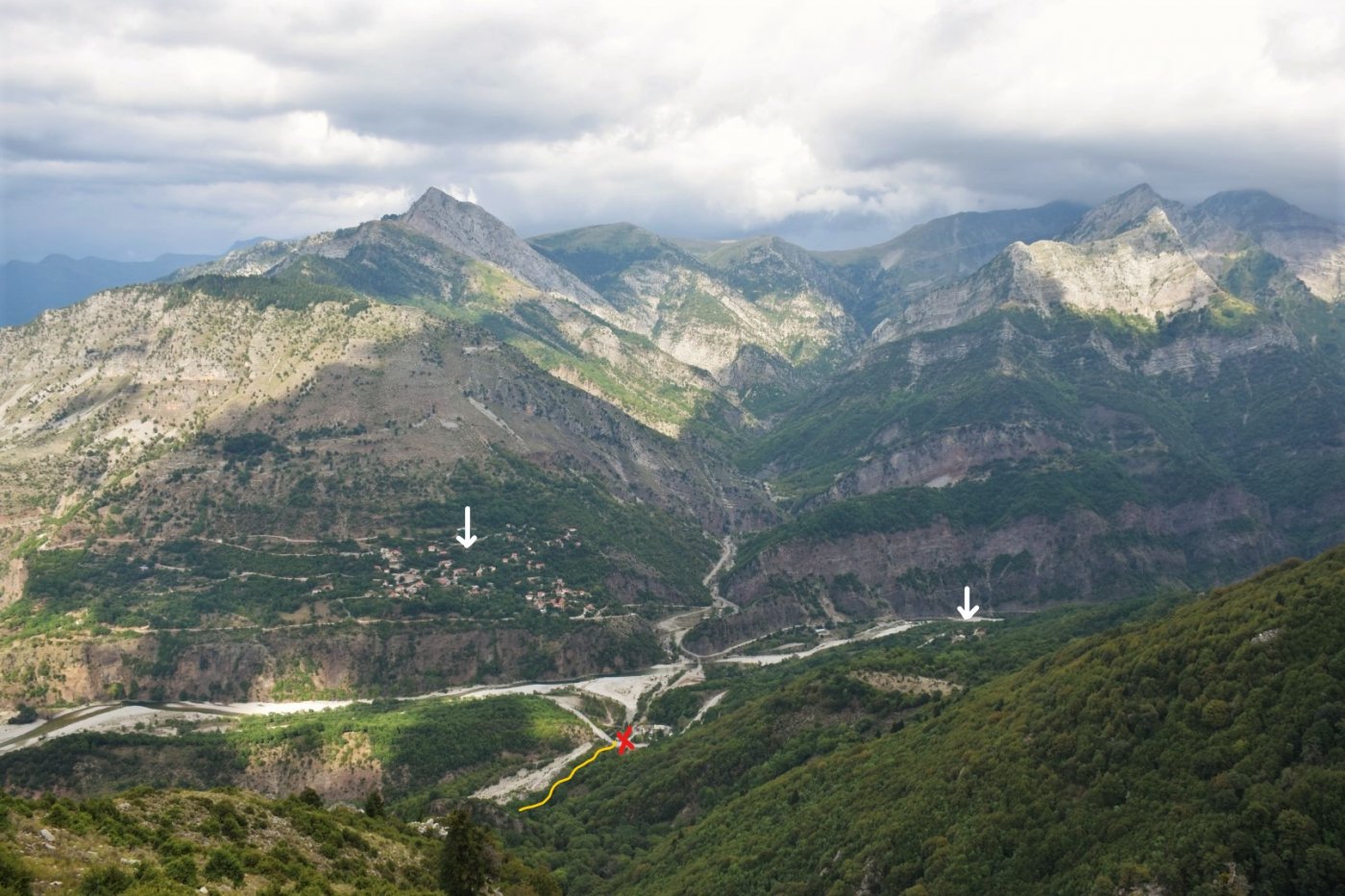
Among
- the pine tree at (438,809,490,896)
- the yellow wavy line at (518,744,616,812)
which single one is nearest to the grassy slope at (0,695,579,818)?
the yellow wavy line at (518,744,616,812)

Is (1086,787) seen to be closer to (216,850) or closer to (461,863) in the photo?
(461,863)

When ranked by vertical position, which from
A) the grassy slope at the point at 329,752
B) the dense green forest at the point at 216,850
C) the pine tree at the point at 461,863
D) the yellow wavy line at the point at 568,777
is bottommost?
the yellow wavy line at the point at 568,777

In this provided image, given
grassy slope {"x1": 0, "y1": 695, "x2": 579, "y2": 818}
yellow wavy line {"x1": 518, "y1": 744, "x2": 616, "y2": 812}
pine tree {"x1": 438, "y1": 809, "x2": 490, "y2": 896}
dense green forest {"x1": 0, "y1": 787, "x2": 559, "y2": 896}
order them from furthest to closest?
grassy slope {"x1": 0, "y1": 695, "x2": 579, "y2": 818}
yellow wavy line {"x1": 518, "y1": 744, "x2": 616, "y2": 812}
pine tree {"x1": 438, "y1": 809, "x2": 490, "y2": 896}
dense green forest {"x1": 0, "y1": 787, "x2": 559, "y2": 896}

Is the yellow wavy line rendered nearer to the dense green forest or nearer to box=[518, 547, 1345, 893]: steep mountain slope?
box=[518, 547, 1345, 893]: steep mountain slope

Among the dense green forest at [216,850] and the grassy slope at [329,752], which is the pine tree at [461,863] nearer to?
the dense green forest at [216,850]

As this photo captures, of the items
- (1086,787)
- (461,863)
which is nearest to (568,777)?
(461,863)

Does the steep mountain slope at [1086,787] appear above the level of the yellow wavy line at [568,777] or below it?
above

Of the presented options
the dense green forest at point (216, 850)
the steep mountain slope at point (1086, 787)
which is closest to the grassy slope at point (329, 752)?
the steep mountain slope at point (1086, 787)

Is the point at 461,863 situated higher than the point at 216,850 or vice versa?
the point at 216,850

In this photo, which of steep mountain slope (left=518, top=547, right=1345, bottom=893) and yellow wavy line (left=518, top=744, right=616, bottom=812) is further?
yellow wavy line (left=518, top=744, right=616, bottom=812)
